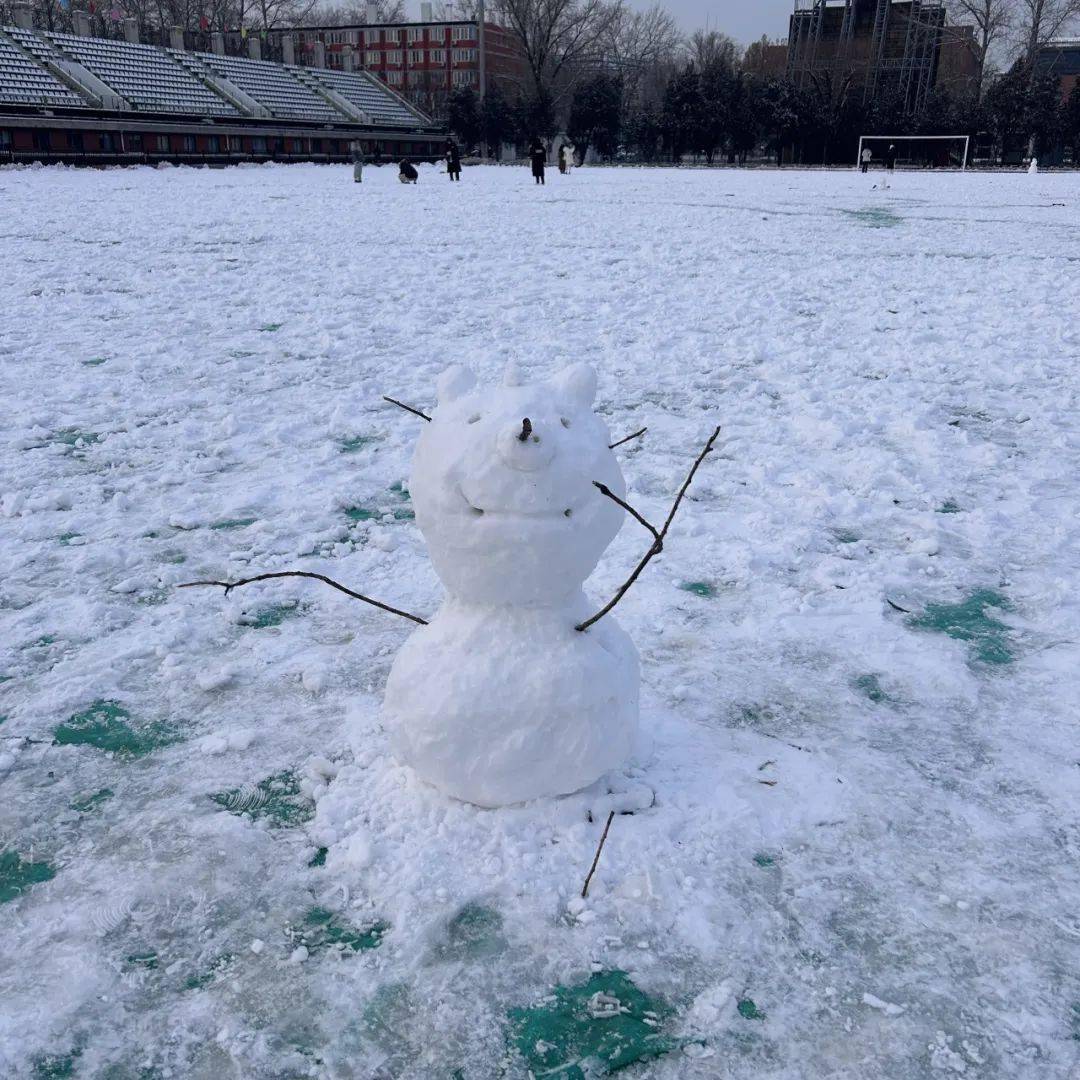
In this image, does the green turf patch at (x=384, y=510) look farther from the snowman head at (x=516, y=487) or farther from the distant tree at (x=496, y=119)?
the distant tree at (x=496, y=119)

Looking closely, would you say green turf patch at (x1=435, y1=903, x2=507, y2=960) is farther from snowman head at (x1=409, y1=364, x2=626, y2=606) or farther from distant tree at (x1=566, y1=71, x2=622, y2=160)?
distant tree at (x1=566, y1=71, x2=622, y2=160)

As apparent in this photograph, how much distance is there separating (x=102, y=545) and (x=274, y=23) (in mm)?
79303

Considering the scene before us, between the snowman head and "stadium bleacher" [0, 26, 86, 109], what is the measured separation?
34925 millimetres

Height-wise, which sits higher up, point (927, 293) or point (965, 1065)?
point (927, 293)

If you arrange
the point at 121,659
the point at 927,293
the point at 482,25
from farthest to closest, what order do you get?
the point at 482,25 < the point at 927,293 < the point at 121,659

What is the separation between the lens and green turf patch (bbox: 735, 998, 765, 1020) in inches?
73.9

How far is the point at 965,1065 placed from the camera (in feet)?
5.83

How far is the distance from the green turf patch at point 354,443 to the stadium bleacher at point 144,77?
3487 centimetres

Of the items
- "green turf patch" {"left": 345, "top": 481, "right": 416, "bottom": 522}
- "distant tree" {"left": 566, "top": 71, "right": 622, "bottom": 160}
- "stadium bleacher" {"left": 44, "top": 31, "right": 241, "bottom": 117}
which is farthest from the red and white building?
"green turf patch" {"left": 345, "top": 481, "right": 416, "bottom": 522}

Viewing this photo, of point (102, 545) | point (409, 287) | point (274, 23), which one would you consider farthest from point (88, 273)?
point (274, 23)

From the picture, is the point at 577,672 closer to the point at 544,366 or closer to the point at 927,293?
the point at 544,366

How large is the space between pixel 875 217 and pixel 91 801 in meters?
18.5

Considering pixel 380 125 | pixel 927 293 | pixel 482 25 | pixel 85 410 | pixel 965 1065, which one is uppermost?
pixel 482 25

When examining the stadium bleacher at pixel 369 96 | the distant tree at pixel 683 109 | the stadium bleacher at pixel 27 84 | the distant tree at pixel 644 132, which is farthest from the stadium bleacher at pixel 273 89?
the distant tree at pixel 683 109
